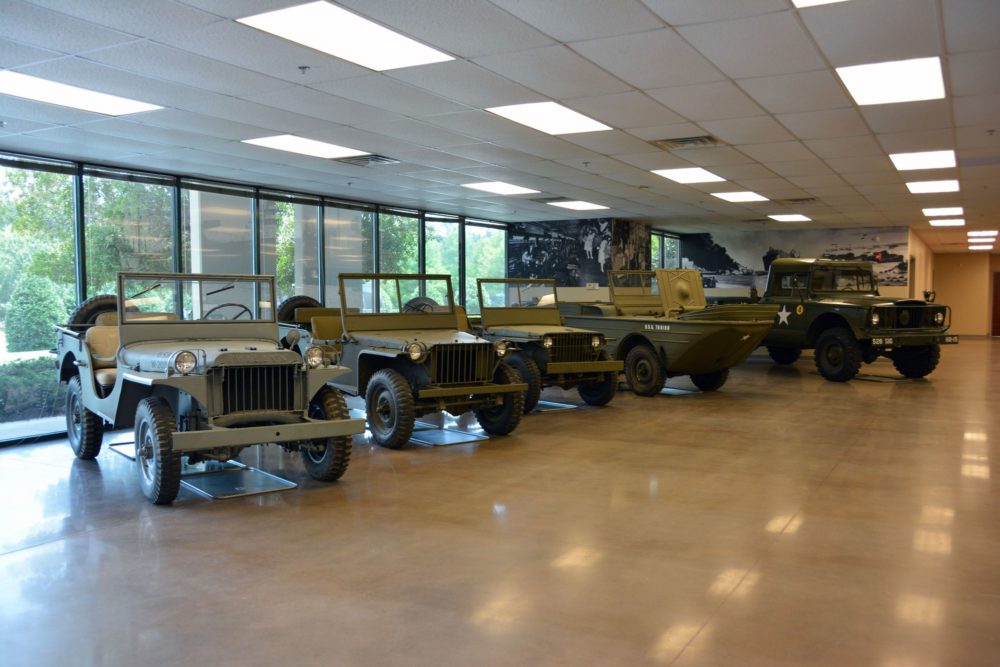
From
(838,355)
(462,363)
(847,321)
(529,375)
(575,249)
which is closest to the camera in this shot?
(462,363)

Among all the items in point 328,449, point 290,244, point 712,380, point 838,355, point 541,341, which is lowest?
point 712,380

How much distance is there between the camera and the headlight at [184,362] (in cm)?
516

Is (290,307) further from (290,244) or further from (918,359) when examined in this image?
(918,359)

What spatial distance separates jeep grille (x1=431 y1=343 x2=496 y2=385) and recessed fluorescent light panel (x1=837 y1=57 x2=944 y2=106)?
11.7 ft

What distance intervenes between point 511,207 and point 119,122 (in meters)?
8.05

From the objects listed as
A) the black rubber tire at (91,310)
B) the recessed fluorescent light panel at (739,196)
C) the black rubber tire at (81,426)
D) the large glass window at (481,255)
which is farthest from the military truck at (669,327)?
the black rubber tire at (81,426)

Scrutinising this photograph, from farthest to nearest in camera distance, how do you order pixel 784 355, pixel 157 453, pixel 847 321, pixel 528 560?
pixel 784 355 < pixel 847 321 < pixel 157 453 < pixel 528 560

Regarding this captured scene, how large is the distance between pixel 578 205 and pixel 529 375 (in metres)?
6.42

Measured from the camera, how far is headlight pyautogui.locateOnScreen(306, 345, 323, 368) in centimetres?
566

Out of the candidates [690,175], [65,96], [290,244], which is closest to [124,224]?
[290,244]

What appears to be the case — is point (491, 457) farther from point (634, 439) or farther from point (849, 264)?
point (849, 264)

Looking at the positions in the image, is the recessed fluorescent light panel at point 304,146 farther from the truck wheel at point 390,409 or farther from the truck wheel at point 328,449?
the truck wheel at point 328,449

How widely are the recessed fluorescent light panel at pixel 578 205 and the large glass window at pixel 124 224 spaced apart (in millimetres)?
6205

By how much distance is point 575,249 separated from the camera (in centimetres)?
1714
